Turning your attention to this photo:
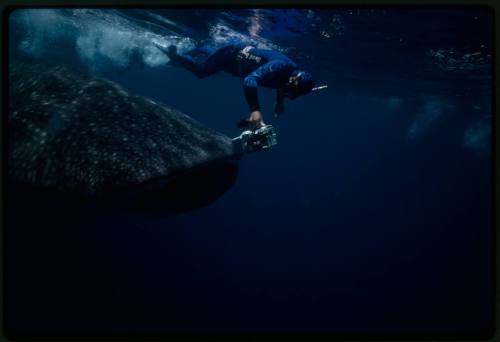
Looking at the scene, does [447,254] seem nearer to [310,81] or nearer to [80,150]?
[310,81]

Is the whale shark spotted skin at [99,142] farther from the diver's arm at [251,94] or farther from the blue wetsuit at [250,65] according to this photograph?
the blue wetsuit at [250,65]

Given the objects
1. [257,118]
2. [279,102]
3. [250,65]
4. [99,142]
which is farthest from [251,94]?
[250,65]

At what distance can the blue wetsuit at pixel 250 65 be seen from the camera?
4895mm

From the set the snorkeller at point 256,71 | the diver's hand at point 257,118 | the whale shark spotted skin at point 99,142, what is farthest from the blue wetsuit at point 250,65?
the whale shark spotted skin at point 99,142

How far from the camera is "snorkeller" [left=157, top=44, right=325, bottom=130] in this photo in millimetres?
4598

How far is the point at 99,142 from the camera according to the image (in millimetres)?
3703

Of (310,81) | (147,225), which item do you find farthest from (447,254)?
(310,81)

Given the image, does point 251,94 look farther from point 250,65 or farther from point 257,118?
point 250,65

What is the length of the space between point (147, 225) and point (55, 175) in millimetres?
15747

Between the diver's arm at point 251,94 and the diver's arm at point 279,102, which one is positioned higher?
the diver's arm at point 251,94

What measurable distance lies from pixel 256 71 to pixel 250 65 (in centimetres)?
191

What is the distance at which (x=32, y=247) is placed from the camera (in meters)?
9.40

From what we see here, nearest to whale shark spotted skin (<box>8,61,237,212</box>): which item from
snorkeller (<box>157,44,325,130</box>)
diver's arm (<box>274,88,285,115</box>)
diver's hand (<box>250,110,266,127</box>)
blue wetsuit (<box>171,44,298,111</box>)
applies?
diver's hand (<box>250,110,266,127</box>)

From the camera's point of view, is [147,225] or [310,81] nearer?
[310,81]
